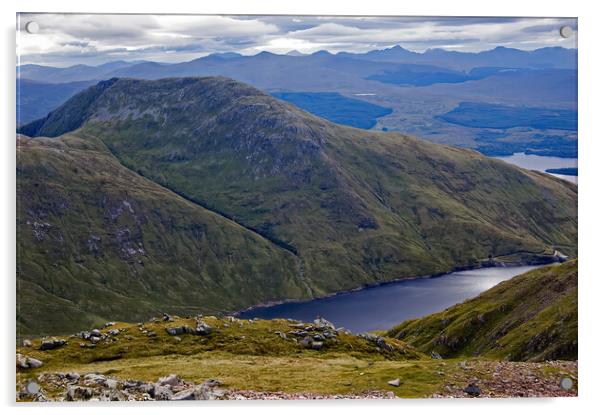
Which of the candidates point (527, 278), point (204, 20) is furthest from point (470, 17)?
point (527, 278)

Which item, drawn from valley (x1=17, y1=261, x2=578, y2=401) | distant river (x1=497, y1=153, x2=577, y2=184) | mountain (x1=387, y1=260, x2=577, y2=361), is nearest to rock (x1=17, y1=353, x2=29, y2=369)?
valley (x1=17, y1=261, x2=578, y2=401)

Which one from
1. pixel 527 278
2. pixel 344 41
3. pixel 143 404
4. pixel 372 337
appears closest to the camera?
pixel 143 404

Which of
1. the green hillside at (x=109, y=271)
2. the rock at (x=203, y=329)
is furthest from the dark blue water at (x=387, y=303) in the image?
the rock at (x=203, y=329)

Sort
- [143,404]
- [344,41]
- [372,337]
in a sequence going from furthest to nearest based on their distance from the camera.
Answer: [372,337] → [344,41] → [143,404]

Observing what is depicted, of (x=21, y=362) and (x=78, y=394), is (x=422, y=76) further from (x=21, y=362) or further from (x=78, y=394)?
(x=21, y=362)

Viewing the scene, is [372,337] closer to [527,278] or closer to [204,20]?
[204,20]

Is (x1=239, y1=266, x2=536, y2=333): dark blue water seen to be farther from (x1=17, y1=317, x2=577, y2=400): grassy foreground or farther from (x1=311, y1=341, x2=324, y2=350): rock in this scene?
(x1=311, y1=341, x2=324, y2=350): rock

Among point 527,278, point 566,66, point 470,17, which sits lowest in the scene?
point 527,278
